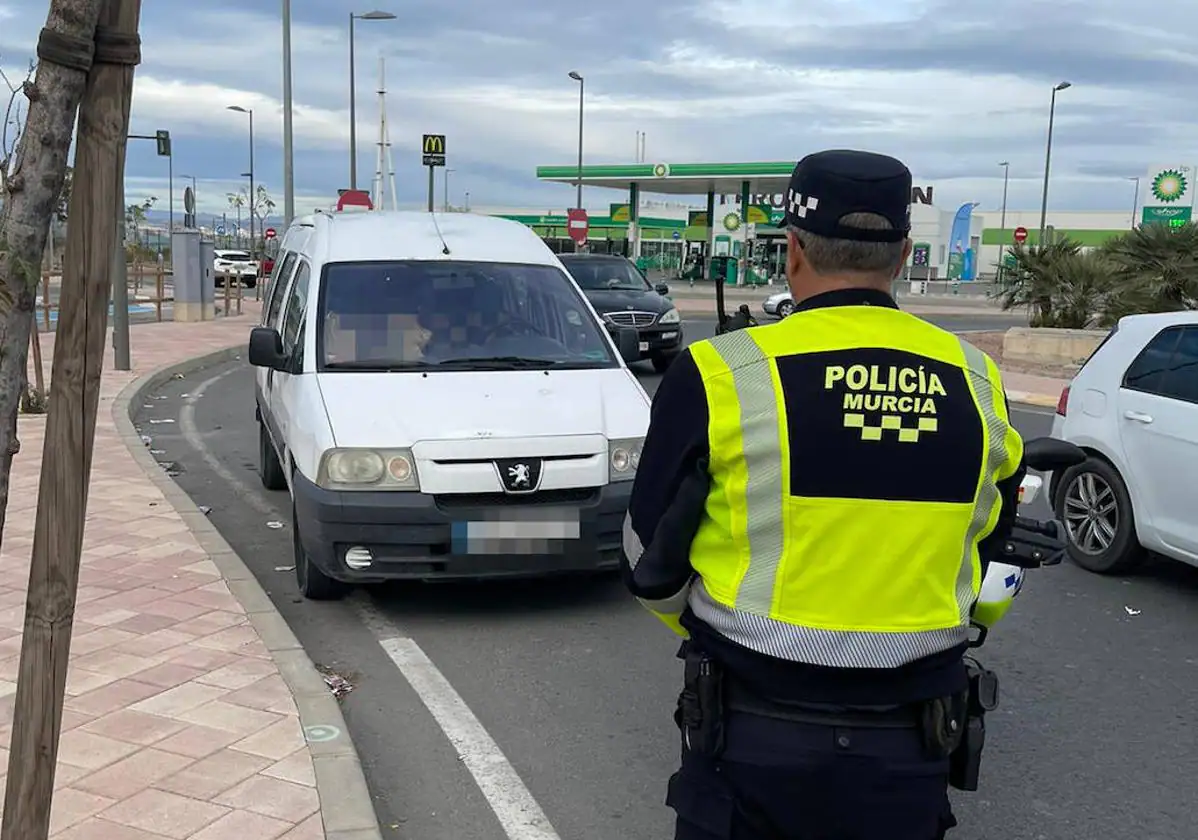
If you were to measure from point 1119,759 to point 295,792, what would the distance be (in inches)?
118

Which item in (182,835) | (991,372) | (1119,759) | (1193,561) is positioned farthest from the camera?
(1193,561)

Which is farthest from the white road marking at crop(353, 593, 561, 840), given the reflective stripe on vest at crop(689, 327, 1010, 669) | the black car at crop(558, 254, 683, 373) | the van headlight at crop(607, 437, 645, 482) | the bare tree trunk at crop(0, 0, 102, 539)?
the black car at crop(558, 254, 683, 373)

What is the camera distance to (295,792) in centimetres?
377

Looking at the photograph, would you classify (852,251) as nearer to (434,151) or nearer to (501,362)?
(501,362)

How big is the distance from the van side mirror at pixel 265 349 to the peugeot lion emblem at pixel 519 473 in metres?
1.72

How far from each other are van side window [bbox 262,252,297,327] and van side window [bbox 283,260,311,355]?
0.45 m

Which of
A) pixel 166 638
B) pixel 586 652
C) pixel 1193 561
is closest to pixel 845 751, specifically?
pixel 586 652

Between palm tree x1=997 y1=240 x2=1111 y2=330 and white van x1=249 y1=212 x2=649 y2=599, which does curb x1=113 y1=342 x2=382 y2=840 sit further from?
palm tree x1=997 y1=240 x2=1111 y2=330

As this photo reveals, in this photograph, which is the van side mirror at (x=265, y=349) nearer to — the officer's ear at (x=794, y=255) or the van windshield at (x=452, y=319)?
→ the van windshield at (x=452, y=319)

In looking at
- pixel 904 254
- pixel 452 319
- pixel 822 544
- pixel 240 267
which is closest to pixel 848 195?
pixel 904 254

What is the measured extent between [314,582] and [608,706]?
1895 millimetres

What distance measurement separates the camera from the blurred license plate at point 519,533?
5359 mm

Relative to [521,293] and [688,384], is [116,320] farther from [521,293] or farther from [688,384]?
[688,384]

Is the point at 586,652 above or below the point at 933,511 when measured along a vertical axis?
below
